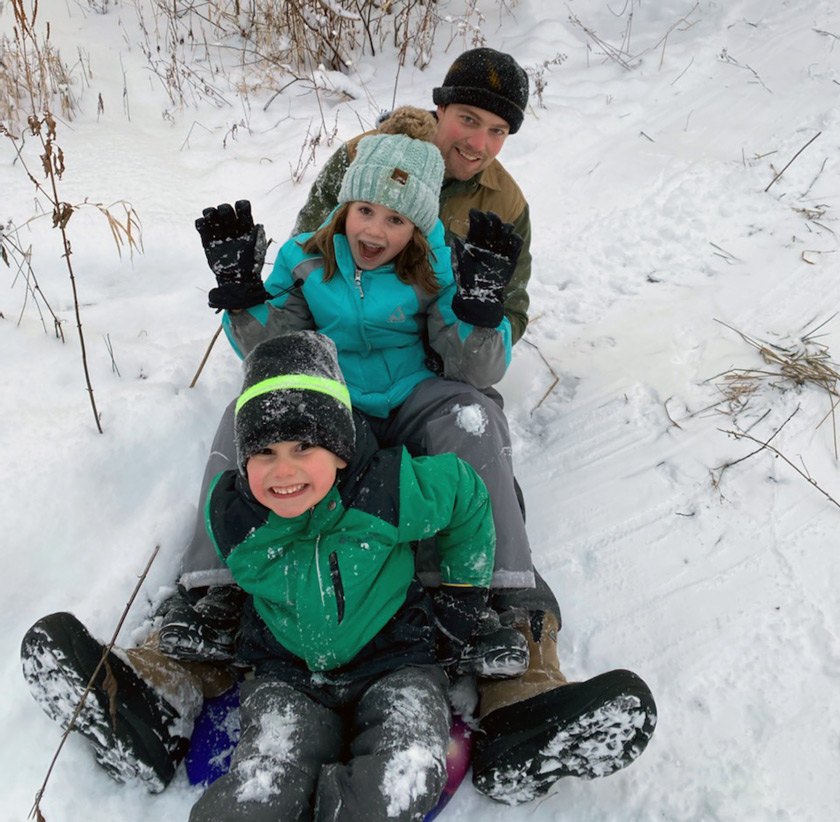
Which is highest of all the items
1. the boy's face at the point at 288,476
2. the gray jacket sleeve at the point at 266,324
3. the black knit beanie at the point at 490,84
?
the black knit beanie at the point at 490,84

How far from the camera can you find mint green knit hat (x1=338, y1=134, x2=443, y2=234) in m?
2.01

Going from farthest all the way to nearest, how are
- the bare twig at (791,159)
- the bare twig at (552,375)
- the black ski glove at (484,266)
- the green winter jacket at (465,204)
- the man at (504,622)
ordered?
the bare twig at (791,159) < the bare twig at (552,375) < the green winter jacket at (465,204) < the black ski glove at (484,266) < the man at (504,622)

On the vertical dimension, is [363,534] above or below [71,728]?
above

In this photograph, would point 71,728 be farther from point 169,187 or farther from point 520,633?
point 169,187

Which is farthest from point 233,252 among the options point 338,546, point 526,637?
point 526,637

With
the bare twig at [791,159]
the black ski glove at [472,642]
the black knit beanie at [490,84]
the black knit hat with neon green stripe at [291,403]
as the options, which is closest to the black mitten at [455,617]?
the black ski glove at [472,642]

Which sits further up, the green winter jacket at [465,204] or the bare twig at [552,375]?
the green winter jacket at [465,204]

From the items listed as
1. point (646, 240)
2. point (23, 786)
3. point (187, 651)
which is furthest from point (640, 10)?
point (23, 786)

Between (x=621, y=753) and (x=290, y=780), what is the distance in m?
0.66

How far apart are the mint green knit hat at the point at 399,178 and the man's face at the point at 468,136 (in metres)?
0.31

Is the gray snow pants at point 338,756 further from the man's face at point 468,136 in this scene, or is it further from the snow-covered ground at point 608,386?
the man's face at point 468,136

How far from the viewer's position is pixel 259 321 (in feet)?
7.04

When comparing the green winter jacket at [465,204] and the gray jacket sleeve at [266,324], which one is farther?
the green winter jacket at [465,204]

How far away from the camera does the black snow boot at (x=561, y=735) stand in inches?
61.4
